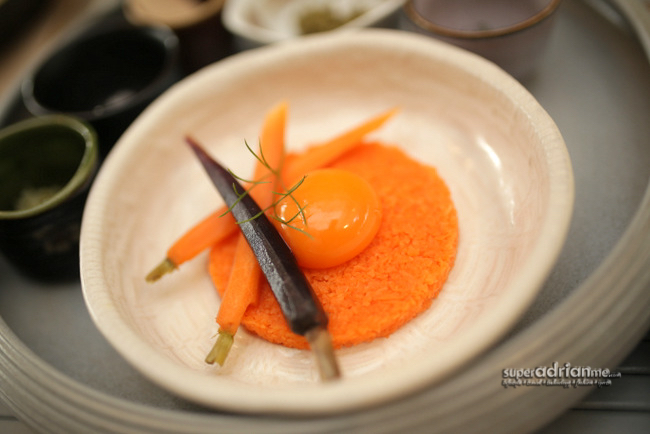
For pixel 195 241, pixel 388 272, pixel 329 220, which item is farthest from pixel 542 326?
pixel 195 241

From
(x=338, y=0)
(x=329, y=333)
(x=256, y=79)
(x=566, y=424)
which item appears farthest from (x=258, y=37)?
(x=566, y=424)

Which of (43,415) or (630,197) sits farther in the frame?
(630,197)

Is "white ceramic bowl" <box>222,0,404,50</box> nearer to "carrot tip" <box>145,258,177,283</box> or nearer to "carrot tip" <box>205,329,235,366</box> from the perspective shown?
"carrot tip" <box>145,258,177,283</box>

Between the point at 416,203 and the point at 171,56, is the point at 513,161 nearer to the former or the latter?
the point at 416,203

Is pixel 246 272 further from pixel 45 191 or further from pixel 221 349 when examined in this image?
pixel 45 191

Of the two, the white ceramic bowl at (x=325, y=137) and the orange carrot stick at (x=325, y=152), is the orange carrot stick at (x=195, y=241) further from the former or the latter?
the orange carrot stick at (x=325, y=152)

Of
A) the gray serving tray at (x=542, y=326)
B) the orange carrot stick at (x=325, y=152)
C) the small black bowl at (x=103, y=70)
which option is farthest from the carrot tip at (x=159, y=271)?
the small black bowl at (x=103, y=70)
